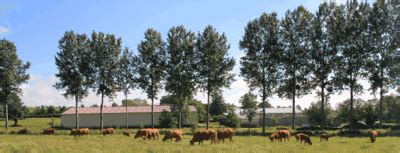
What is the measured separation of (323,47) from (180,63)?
22702mm

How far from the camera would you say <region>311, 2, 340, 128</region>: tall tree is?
182 feet

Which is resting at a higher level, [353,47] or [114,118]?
[353,47]

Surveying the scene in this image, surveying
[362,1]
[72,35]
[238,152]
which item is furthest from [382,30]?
[72,35]

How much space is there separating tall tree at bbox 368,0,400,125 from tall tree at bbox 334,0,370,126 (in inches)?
39.2

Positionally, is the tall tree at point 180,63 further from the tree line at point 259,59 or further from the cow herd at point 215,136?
the cow herd at point 215,136

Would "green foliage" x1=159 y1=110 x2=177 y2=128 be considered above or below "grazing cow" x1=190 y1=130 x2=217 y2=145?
below

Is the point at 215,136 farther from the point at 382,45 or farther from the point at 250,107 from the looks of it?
the point at 250,107

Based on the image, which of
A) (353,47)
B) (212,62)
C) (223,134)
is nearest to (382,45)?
(353,47)

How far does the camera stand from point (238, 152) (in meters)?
22.8

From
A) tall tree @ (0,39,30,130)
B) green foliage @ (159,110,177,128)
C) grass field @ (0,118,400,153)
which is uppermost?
tall tree @ (0,39,30,130)

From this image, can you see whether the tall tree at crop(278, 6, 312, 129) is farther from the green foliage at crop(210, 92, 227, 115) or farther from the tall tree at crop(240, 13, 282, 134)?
the green foliage at crop(210, 92, 227, 115)

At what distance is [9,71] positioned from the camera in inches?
2640

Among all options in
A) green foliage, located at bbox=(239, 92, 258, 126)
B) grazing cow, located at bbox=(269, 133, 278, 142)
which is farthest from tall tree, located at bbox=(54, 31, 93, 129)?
green foliage, located at bbox=(239, 92, 258, 126)

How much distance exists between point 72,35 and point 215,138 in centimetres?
4142
